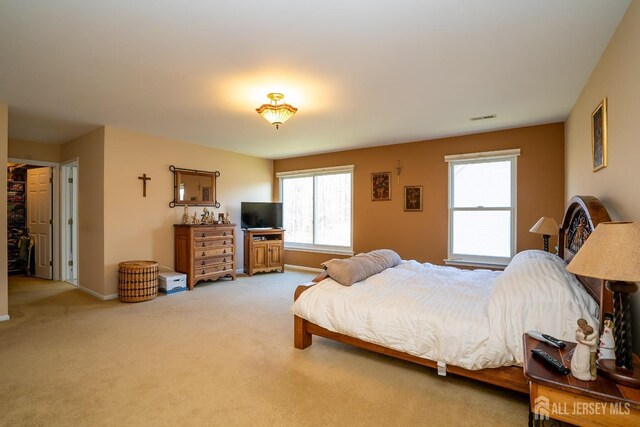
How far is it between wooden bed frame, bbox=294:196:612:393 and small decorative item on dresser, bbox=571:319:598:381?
0.43 meters

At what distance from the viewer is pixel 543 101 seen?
3439mm

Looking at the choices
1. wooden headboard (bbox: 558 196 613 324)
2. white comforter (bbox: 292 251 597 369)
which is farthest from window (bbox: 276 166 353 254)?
wooden headboard (bbox: 558 196 613 324)

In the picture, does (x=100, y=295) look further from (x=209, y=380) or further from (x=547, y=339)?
(x=547, y=339)

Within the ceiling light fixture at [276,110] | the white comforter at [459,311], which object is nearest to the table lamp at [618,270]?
the white comforter at [459,311]

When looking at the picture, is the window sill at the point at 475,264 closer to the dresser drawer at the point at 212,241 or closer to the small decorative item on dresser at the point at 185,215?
the dresser drawer at the point at 212,241

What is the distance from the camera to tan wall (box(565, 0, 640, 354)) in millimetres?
1786

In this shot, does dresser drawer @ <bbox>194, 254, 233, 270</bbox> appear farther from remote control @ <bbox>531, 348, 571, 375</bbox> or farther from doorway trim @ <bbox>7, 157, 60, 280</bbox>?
remote control @ <bbox>531, 348, 571, 375</bbox>

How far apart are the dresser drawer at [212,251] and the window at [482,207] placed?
380 cm

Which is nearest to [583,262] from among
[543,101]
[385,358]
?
[385,358]

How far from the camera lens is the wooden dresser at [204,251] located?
5113 mm

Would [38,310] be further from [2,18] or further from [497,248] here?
[497,248]

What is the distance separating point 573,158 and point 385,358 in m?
3.11

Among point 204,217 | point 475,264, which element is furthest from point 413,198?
point 204,217

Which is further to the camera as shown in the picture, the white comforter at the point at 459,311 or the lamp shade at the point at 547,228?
the lamp shade at the point at 547,228
